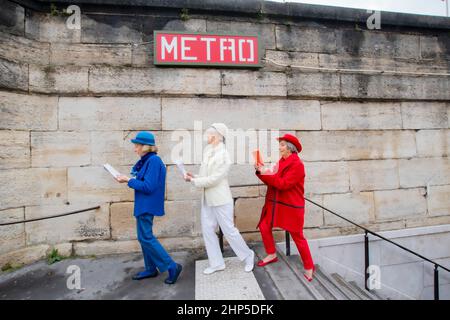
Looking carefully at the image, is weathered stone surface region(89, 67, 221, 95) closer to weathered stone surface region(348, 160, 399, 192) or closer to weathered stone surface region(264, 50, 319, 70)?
weathered stone surface region(264, 50, 319, 70)

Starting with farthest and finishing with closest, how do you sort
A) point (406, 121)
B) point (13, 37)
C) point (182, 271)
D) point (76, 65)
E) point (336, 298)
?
point (406, 121) < point (76, 65) < point (13, 37) < point (182, 271) < point (336, 298)

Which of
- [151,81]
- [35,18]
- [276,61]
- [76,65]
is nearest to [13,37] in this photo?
[35,18]

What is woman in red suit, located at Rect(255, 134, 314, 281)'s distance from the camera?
8.41 ft

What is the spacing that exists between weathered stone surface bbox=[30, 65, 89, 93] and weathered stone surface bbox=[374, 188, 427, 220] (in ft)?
17.1

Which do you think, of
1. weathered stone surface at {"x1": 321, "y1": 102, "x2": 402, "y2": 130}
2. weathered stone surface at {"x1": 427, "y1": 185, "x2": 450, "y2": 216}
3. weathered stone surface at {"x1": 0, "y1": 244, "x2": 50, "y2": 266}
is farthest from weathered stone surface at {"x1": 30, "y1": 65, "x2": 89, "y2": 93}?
weathered stone surface at {"x1": 427, "y1": 185, "x2": 450, "y2": 216}

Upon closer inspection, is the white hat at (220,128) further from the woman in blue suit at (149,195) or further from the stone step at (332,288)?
the stone step at (332,288)

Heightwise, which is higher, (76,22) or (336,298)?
(76,22)

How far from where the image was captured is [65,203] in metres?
3.49

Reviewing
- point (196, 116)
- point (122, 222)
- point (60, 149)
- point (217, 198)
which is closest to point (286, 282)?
point (217, 198)

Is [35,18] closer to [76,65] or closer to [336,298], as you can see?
[76,65]

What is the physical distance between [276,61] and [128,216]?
3.51 meters

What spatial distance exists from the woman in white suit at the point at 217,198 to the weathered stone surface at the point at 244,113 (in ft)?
3.98

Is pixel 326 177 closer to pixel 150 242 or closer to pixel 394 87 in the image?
pixel 394 87

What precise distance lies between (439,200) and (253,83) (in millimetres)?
4105
